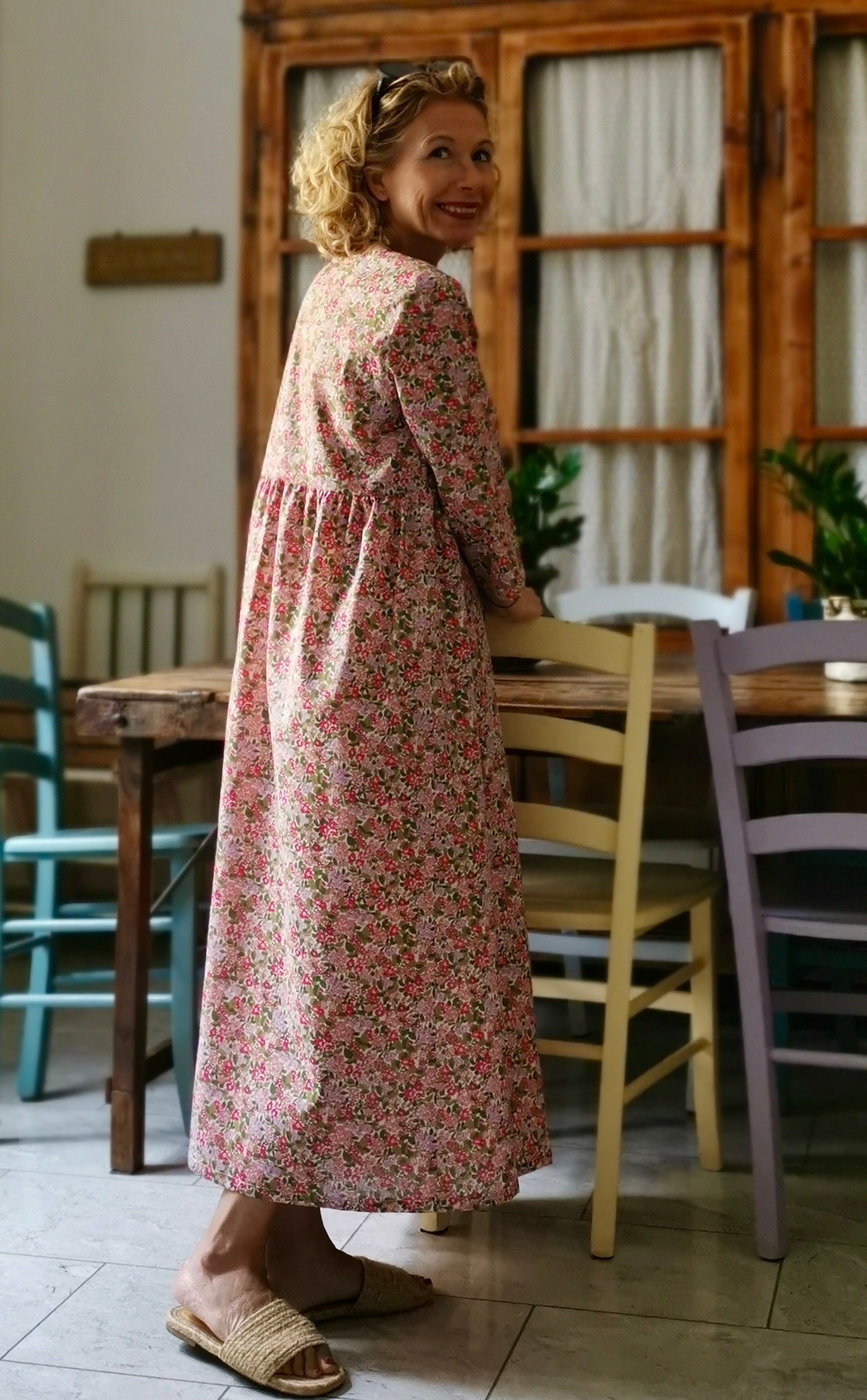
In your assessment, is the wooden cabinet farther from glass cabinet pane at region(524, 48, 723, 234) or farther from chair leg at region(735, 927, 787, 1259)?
chair leg at region(735, 927, 787, 1259)

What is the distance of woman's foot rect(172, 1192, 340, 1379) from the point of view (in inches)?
75.4

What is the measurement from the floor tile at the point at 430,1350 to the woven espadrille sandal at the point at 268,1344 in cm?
3

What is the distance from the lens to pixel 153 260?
13.7 feet

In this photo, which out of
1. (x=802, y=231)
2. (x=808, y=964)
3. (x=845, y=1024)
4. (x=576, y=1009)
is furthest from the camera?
(x=802, y=231)

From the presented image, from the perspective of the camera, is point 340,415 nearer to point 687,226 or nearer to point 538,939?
point 538,939

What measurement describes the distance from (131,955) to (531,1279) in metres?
0.82

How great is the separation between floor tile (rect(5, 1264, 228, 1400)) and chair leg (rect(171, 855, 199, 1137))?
1.96ft

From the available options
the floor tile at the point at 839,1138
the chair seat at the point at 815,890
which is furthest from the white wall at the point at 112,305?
the floor tile at the point at 839,1138

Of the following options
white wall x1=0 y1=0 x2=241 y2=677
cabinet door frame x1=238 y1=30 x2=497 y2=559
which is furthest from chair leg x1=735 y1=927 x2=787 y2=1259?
white wall x1=0 y1=0 x2=241 y2=677

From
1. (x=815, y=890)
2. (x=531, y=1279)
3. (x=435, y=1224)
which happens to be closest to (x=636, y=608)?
(x=815, y=890)

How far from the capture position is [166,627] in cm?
423

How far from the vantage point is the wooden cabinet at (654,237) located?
12.0 ft

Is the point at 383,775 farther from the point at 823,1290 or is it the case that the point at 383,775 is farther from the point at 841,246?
the point at 841,246

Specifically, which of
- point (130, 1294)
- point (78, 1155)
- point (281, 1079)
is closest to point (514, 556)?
point (281, 1079)
